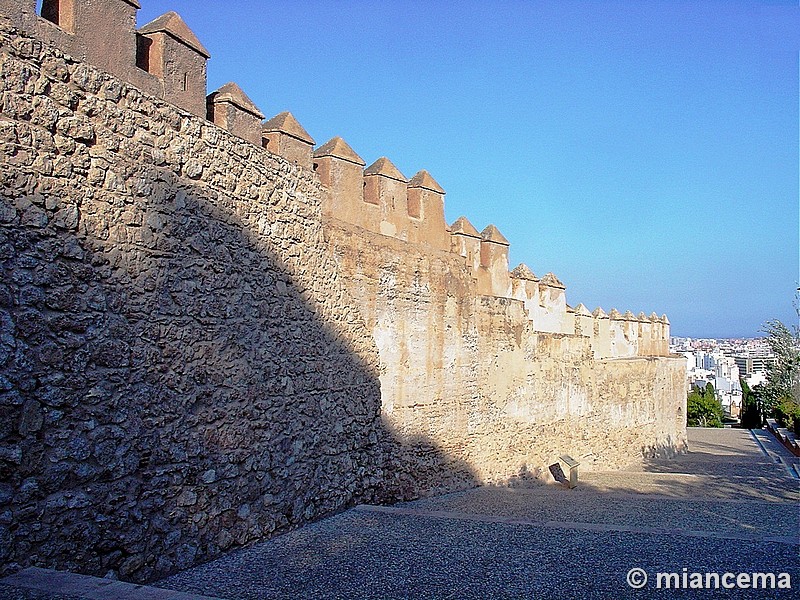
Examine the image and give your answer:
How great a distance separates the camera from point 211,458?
5.16m

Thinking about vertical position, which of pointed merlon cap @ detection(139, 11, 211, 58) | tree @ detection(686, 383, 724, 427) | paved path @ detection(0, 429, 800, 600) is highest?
pointed merlon cap @ detection(139, 11, 211, 58)

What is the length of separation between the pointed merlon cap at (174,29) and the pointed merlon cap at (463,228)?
4991 millimetres

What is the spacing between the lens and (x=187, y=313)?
16.4ft

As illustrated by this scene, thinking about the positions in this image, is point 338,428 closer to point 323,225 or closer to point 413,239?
point 323,225

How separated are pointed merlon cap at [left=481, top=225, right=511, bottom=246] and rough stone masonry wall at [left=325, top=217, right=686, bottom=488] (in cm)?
83

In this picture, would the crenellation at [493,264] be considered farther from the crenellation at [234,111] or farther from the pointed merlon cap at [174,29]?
the pointed merlon cap at [174,29]

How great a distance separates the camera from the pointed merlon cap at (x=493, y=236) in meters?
10.5

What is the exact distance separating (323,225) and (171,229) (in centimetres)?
220

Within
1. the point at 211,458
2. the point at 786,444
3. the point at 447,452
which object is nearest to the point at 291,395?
the point at 211,458

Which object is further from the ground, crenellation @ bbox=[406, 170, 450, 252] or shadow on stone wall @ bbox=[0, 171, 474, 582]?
crenellation @ bbox=[406, 170, 450, 252]

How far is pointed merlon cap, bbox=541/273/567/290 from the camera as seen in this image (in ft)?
41.8

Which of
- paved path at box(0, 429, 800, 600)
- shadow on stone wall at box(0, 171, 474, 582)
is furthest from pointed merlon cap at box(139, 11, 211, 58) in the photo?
paved path at box(0, 429, 800, 600)

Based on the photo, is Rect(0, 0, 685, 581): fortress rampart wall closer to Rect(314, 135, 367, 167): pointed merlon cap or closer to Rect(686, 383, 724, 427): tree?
Rect(314, 135, 367, 167): pointed merlon cap

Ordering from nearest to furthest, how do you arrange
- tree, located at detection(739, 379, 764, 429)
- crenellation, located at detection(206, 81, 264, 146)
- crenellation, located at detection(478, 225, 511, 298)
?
crenellation, located at detection(206, 81, 264, 146), crenellation, located at detection(478, 225, 511, 298), tree, located at detection(739, 379, 764, 429)
